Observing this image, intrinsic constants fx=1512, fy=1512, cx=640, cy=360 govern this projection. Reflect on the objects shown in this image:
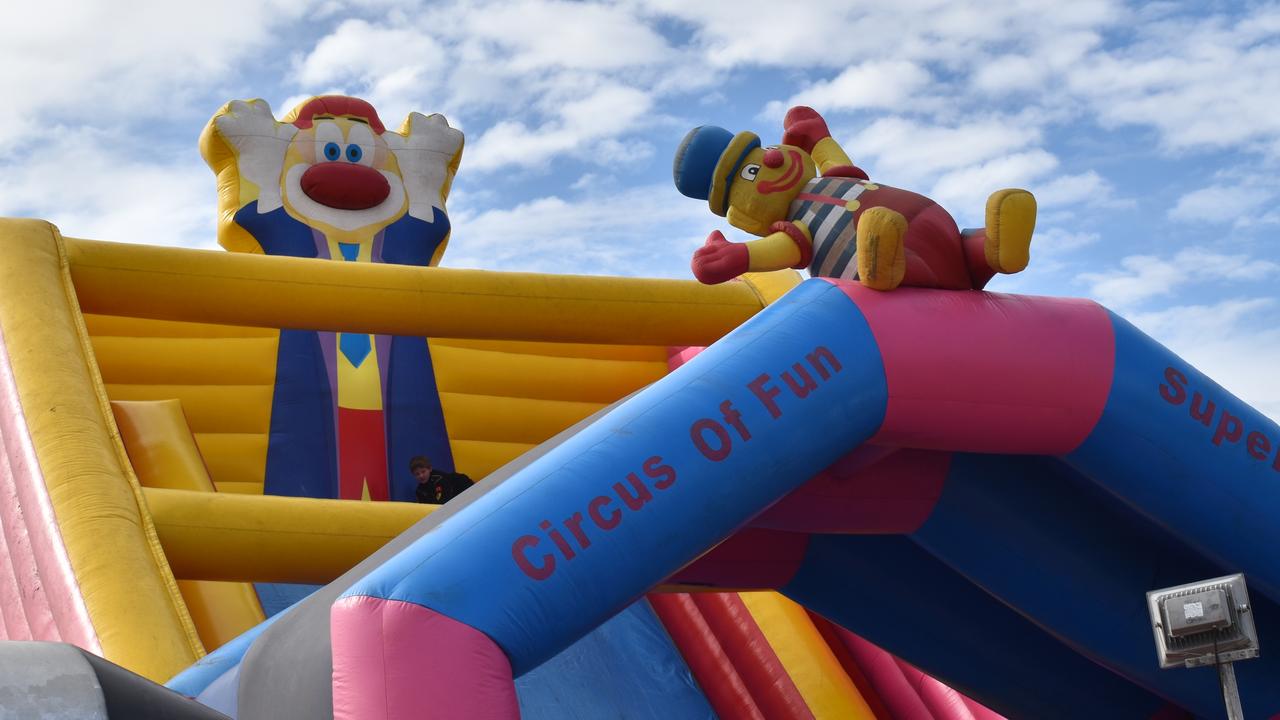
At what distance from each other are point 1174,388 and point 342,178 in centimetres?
408

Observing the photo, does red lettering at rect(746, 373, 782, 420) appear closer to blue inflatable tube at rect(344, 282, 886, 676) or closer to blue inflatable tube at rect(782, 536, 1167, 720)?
blue inflatable tube at rect(344, 282, 886, 676)

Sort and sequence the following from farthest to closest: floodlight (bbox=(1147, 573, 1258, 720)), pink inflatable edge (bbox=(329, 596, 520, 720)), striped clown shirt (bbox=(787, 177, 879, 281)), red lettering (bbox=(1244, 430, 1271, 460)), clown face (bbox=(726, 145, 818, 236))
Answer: clown face (bbox=(726, 145, 818, 236)), striped clown shirt (bbox=(787, 177, 879, 281)), red lettering (bbox=(1244, 430, 1271, 460)), floodlight (bbox=(1147, 573, 1258, 720)), pink inflatable edge (bbox=(329, 596, 520, 720))

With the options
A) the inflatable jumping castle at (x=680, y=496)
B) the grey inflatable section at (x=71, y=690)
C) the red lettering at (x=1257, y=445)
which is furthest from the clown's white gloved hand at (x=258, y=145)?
the grey inflatable section at (x=71, y=690)

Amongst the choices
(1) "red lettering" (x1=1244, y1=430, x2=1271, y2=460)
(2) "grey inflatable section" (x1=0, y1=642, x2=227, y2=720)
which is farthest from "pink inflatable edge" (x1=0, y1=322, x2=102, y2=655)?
(1) "red lettering" (x1=1244, y1=430, x2=1271, y2=460)

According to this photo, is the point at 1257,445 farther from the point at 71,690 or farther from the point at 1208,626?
the point at 71,690

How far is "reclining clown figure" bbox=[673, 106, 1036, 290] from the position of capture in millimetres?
3062

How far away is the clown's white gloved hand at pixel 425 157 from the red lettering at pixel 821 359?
3933mm

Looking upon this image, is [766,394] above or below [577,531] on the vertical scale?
above

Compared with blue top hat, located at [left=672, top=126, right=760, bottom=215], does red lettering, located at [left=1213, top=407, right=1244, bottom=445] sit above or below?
below

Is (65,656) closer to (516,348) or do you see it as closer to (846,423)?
(846,423)

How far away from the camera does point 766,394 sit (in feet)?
9.03

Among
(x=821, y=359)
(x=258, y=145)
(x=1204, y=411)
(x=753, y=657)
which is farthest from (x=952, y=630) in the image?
(x=258, y=145)

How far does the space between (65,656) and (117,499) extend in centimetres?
212

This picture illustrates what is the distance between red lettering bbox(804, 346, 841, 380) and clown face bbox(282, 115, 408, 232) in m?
3.88
